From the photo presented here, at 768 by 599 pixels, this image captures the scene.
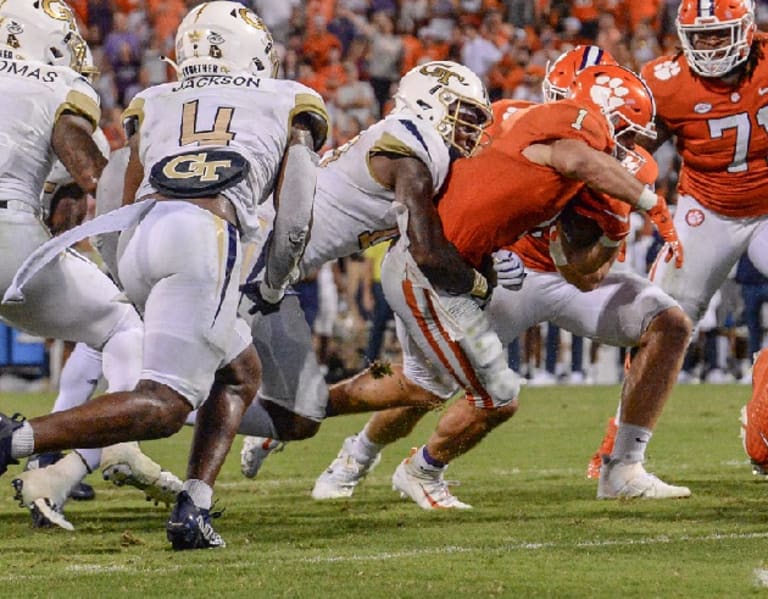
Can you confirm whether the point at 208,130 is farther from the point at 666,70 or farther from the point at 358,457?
the point at 666,70

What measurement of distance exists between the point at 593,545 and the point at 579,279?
146 centimetres

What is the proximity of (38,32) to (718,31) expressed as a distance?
309cm

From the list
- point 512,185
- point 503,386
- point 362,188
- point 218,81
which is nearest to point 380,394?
point 503,386

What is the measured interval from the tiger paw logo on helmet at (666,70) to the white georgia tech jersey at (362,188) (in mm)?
2096

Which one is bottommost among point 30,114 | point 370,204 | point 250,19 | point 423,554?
point 423,554

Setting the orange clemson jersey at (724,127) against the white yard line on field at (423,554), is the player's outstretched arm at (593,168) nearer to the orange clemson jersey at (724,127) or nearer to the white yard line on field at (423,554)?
the white yard line on field at (423,554)

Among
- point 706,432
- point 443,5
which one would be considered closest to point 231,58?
point 706,432

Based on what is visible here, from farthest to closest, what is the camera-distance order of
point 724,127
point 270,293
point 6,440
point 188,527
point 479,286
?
1. point 724,127
2. point 479,286
3. point 270,293
4. point 188,527
5. point 6,440

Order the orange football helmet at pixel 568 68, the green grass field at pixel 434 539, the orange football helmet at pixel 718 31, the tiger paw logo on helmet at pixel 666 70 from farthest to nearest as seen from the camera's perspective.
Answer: the tiger paw logo on helmet at pixel 666 70
the orange football helmet at pixel 718 31
the orange football helmet at pixel 568 68
the green grass field at pixel 434 539

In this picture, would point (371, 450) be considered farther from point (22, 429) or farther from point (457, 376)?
point (22, 429)

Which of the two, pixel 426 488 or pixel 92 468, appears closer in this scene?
pixel 92 468

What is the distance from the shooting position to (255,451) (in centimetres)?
646

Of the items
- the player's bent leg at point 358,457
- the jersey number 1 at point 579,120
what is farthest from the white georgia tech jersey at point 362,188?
the player's bent leg at point 358,457

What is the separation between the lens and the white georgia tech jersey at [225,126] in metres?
4.69
